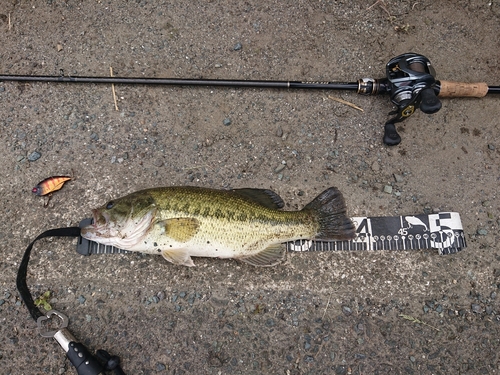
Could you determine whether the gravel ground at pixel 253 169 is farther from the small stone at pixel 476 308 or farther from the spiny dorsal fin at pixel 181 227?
the spiny dorsal fin at pixel 181 227

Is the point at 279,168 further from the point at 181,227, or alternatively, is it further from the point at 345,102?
the point at 181,227

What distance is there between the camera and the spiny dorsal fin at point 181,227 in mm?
3016

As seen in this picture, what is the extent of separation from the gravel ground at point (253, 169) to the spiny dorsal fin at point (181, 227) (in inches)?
17.8

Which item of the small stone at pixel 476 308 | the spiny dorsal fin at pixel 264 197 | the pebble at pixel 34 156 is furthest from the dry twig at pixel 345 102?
the pebble at pixel 34 156

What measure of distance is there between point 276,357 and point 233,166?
1793 millimetres

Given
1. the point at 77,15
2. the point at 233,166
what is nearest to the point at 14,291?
the point at 233,166

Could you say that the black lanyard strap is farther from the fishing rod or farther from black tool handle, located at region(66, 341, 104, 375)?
the fishing rod

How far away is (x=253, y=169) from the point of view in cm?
362

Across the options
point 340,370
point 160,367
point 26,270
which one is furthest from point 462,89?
point 26,270

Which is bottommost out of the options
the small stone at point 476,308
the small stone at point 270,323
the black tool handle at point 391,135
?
the small stone at point 270,323

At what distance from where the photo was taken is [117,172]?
357cm

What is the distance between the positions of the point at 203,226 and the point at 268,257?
0.64 meters

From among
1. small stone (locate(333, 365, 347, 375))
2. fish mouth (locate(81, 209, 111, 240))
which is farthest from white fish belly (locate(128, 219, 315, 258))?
small stone (locate(333, 365, 347, 375))

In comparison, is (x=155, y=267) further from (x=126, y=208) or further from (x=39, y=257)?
(x=39, y=257)
